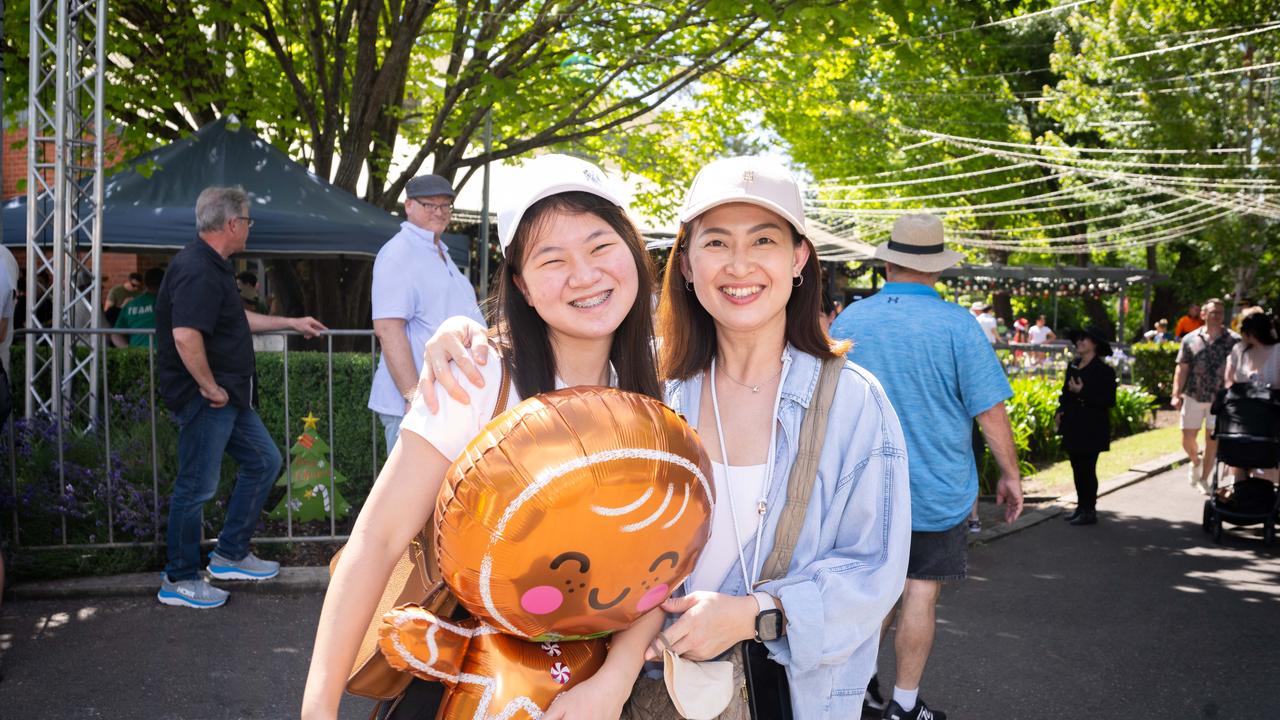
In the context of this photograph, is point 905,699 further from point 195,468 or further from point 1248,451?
point 1248,451

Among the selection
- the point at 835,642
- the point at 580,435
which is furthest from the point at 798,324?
the point at 580,435

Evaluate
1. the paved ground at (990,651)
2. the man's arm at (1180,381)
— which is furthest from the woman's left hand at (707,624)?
the man's arm at (1180,381)

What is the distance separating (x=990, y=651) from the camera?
544 cm

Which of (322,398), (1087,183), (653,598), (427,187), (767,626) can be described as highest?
(1087,183)

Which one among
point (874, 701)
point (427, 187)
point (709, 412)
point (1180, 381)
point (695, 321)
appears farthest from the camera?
point (1180, 381)

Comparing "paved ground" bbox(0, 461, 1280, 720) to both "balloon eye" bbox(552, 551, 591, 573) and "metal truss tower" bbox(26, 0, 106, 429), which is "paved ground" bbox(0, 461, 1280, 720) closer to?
"metal truss tower" bbox(26, 0, 106, 429)

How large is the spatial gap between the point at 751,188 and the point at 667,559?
2.58 feet

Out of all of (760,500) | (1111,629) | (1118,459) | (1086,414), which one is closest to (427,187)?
(760,500)

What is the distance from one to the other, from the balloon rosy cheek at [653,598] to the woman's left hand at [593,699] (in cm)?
14

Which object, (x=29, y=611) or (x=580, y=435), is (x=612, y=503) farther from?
(x=29, y=611)

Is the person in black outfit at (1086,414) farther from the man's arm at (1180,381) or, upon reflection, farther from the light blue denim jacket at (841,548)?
the light blue denim jacket at (841,548)

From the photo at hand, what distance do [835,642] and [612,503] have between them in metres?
0.60

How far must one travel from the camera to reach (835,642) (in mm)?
1896

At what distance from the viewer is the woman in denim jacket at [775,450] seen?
1886 mm
